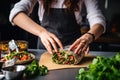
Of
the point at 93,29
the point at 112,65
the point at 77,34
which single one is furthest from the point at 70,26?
the point at 112,65

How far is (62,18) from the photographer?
2.05 meters

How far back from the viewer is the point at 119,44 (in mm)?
3232

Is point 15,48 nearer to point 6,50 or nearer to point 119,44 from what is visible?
point 6,50

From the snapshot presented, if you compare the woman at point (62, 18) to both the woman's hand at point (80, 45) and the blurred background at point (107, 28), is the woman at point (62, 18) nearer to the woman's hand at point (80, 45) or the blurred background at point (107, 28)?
the woman's hand at point (80, 45)

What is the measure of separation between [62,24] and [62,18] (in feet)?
0.16

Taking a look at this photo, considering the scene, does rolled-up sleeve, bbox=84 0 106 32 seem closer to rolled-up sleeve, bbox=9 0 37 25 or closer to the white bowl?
rolled-up sleeve, bbox=9 0 37 25

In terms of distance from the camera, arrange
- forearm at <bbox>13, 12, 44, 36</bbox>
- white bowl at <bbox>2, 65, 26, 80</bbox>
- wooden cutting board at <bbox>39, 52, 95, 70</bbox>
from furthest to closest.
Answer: forearm at <bbox>13, 12, 44, 36</bbox>
wooden cutting board at <bbox>39, 52, 95, 70</bbox>
white bowl at <bbox>2, 65, 26, 80</bbox>

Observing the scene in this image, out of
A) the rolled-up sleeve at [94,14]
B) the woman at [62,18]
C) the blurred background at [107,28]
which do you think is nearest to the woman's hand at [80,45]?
the woman at [62,18]

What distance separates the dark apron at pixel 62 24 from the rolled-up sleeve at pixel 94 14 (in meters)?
0.14

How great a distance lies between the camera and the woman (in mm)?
1779

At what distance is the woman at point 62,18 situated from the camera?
178 cm

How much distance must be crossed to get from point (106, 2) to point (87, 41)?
5.92 ft

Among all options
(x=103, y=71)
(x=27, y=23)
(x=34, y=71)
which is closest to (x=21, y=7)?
(x=27, y=23)

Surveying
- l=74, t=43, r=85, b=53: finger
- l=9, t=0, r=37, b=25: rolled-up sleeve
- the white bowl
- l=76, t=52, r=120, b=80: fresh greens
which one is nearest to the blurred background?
l=9, t=0, r=37, b=25: rolled-up sleeve
